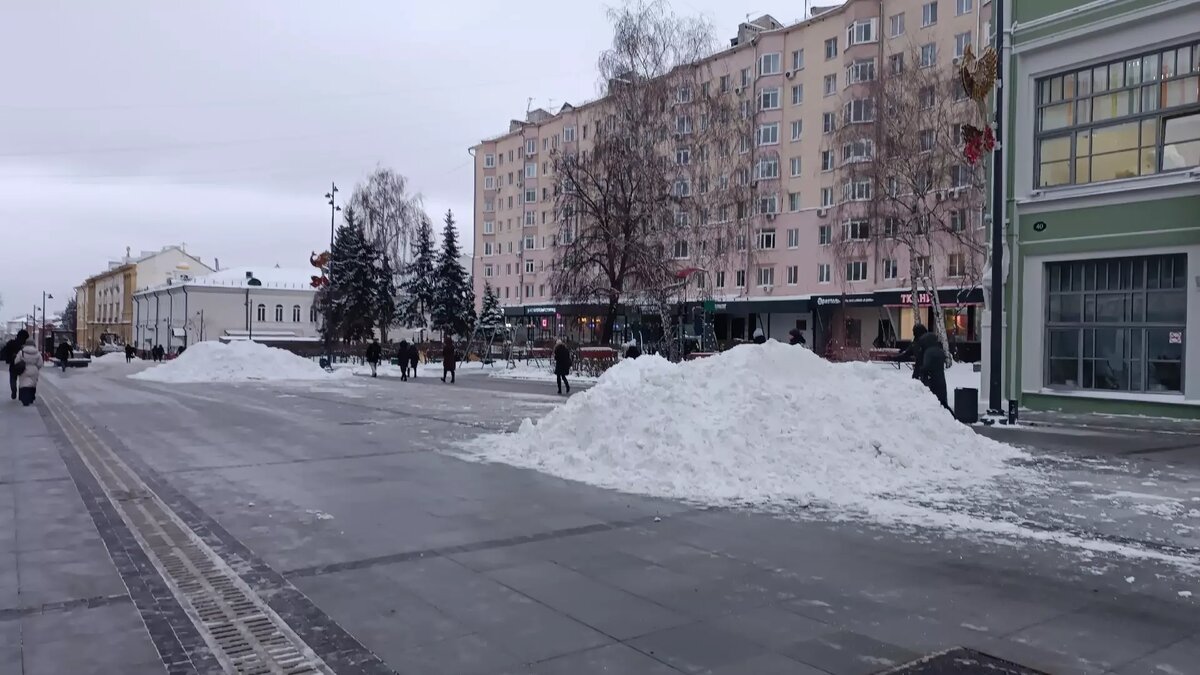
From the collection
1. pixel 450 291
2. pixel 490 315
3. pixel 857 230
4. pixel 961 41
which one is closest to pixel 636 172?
pixel 857 230

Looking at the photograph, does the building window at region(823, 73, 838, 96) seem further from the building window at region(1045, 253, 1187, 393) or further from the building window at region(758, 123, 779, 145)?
the building window at region(1045, 253, 1187, 393)

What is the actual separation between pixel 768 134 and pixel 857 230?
12.8 m

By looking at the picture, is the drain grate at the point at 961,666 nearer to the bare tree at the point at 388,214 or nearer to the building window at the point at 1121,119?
the building window at the point at 1121,119

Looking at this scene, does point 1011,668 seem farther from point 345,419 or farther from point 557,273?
point 557,273

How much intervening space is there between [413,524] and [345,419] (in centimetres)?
1062

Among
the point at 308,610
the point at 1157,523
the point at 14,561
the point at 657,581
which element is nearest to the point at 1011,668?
the point at 657,581

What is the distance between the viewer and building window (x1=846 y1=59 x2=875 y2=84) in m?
48.2

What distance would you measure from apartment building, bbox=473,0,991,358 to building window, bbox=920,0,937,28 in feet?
0.17

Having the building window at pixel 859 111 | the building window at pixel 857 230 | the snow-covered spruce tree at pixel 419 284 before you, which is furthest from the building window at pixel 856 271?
the snow-covered spruce tree at pixel 419 284

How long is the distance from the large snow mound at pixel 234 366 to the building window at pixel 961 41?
34.8 metres

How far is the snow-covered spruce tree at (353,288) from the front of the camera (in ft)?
196

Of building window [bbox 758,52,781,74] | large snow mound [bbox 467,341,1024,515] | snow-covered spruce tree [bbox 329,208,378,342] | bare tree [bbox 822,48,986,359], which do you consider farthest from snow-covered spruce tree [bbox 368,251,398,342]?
large snow mound [bbox 467,341,1024,515]

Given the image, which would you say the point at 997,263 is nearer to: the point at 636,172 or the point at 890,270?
the point at 636,172

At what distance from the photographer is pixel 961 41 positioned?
45.0m
